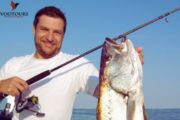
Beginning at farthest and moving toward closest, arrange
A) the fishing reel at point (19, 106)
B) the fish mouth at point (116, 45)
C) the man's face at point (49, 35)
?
the man's face at point (49, 35) < the fishing reel at point (19, 106) < the fish mouth at point (116, 45)

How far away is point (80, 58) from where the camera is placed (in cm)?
538

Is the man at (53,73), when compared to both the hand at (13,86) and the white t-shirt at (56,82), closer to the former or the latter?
the white t-shirt at (56,82)

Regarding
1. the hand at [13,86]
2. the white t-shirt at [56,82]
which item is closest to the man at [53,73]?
the white t-shirt at [56,82]

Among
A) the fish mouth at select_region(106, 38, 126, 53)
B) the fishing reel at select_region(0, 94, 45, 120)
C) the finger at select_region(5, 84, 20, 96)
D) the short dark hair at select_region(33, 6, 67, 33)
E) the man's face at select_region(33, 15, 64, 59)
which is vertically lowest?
the fishing reel at select_region(0, 94, 45, 120)

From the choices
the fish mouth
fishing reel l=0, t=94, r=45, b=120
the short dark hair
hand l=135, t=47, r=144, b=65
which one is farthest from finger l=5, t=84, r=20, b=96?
Answer: hand l=135, t=47, r=144, b=65

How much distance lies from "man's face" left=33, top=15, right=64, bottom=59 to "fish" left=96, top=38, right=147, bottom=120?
5.64 feet

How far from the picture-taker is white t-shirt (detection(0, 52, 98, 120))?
5.11m

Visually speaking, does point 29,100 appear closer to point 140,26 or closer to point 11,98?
point 11,98

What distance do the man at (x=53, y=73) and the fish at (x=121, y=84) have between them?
1.33 m

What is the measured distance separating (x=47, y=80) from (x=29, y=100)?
39 centimetres

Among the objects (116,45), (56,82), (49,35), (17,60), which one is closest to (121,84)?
(116,45)

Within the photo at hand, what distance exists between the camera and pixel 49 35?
5.22m

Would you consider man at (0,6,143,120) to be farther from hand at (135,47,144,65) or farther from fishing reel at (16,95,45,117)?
hand at (135,47,144,65)

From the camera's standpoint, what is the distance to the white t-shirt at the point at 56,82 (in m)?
5.11
